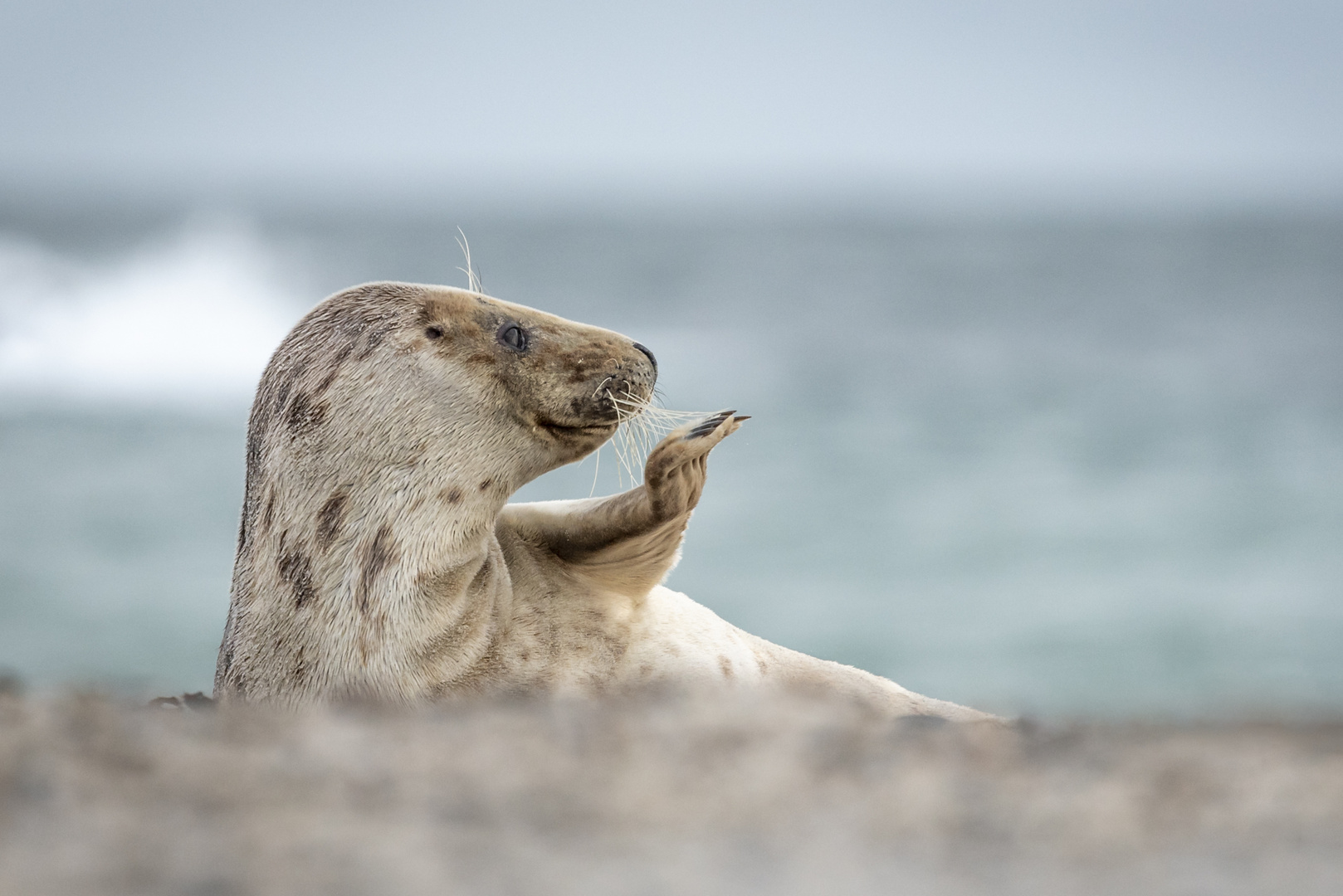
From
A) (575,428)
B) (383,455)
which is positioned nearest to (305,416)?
A: (383,455)

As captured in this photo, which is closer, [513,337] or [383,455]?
[383,455]

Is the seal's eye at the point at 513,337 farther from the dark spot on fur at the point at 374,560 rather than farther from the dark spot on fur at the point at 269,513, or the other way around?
the dark spot on fur at the point at 269,513

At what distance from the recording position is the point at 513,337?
5.86 meters

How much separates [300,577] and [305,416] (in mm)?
651

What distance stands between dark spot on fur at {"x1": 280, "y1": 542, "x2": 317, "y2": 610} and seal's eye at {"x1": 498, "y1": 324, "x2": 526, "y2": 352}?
1.21 meters

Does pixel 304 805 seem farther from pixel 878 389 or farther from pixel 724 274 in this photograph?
pixel 724 274

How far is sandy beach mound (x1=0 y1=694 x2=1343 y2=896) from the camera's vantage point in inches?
99.9

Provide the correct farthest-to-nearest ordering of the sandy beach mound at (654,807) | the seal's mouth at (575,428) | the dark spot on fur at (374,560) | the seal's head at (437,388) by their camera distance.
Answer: the seal's mouth at (575,428)
the seal's head at (437,388)
the dark spot on fur at (374,560)
the sandy beach mound at (654,807)

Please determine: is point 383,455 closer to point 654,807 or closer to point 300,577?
point 300,577

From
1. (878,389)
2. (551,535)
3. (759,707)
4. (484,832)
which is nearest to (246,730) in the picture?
(484,832)

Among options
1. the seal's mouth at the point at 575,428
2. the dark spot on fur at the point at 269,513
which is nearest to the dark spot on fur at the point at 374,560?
the dark spot on fur at the point at 269,513

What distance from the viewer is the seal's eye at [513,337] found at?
230 inches

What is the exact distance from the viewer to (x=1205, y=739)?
376cm

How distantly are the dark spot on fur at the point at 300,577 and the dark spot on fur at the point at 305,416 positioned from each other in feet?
1.64
